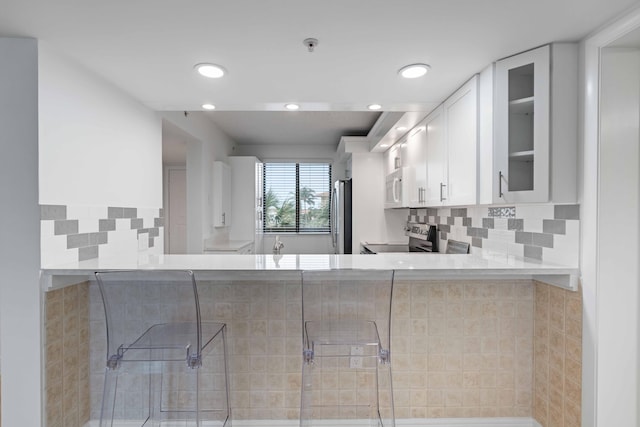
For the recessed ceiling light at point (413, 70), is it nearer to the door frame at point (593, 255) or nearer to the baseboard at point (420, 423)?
the door frame at point (593, 255)

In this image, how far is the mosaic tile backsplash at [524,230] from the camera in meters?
1.55

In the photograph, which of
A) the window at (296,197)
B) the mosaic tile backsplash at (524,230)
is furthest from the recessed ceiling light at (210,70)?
the window at (296,197)

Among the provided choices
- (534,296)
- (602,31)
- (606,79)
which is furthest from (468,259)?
(602,31)

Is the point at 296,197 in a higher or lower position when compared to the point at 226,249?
higher

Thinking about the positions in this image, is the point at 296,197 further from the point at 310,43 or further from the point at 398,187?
the point at 310,43

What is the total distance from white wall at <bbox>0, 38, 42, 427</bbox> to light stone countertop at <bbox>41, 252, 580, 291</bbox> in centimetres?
12

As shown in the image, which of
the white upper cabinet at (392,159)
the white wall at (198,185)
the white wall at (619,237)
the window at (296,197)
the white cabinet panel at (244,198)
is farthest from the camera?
the window at (296,197)

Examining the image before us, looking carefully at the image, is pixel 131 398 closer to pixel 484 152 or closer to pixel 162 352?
pixel 162 352

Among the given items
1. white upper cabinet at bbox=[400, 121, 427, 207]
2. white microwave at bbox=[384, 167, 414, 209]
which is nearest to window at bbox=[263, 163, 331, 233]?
white microwave at bbox=[384, 167, 414, 209]

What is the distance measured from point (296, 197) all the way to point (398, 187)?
241 cm

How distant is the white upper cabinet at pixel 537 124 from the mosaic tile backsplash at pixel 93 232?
84.5 inches

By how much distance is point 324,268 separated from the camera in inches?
57.8

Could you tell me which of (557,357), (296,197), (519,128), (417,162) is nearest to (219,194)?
(296,197)

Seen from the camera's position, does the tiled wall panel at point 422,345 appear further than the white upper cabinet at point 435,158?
No
